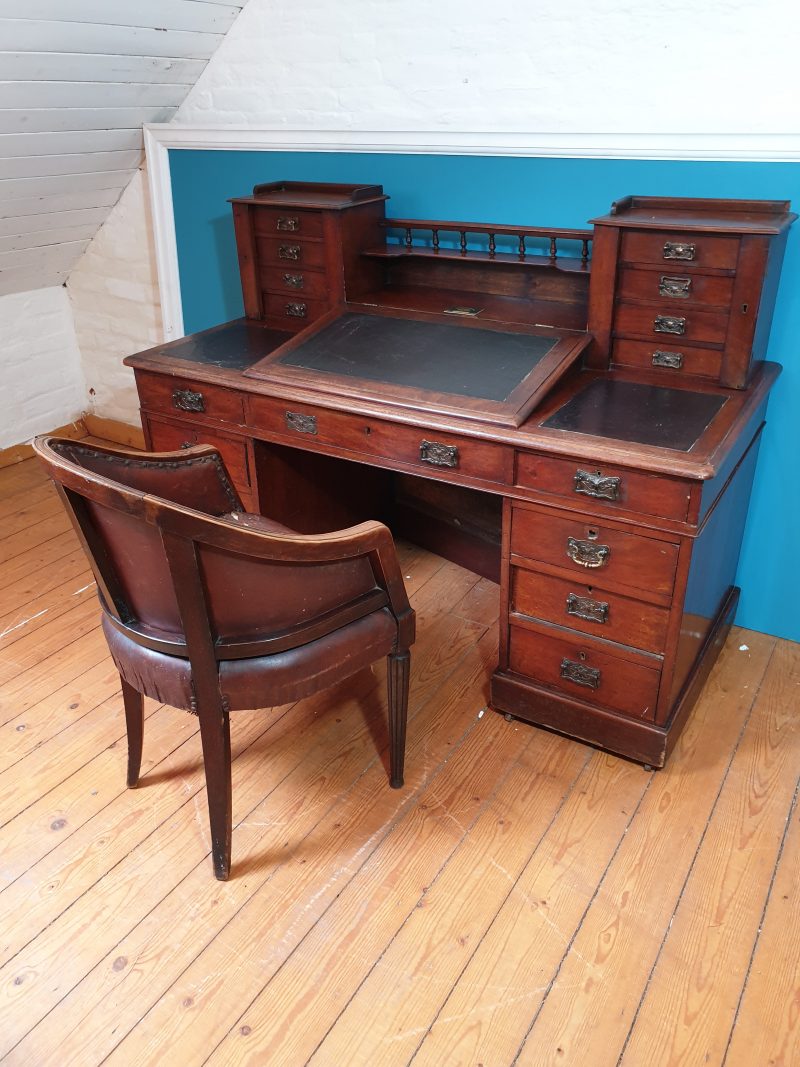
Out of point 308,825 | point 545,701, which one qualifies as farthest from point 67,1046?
point 545,701

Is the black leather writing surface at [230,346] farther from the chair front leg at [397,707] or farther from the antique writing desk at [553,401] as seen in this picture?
the chair front leg at [397,707]

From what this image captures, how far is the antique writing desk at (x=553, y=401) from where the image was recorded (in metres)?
2.03

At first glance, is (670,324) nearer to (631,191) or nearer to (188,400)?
(631,191)

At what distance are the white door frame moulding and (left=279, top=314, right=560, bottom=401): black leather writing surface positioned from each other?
575mm

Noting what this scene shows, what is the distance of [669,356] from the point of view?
2.26m

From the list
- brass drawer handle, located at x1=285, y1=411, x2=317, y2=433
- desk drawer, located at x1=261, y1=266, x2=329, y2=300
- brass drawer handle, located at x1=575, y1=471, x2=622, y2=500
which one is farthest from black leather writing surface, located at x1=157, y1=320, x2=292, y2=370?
brass drawer handle, located at x1=575, y1=471, x2=622, y2=500

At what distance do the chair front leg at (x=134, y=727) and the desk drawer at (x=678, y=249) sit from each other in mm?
1621

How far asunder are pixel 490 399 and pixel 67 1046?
1.60m

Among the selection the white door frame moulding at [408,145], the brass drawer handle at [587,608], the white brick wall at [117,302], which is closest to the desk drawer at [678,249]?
the white door frame moulding at [408,145]

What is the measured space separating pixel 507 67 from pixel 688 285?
92 cm

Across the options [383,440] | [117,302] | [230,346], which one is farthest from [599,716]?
[117,302]

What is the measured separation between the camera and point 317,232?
2713 mm

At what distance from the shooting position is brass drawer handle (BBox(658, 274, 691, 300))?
85.7 inches

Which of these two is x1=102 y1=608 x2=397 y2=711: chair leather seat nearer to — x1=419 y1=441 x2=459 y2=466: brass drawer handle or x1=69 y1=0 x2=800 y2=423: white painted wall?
x1=419 y1=441 x2=459 y2=466: brass drawer handle
